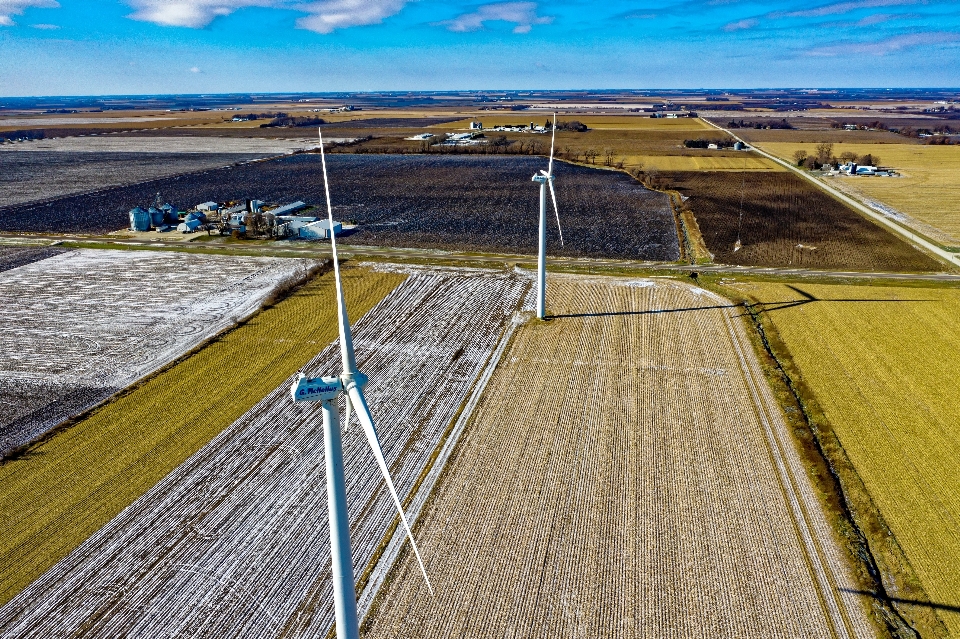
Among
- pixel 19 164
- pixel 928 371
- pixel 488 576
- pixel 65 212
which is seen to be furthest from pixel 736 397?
pixel 19 164

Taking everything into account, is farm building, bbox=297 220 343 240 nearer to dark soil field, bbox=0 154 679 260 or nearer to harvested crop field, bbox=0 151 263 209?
dark soil field, bbox=0 154 679 260

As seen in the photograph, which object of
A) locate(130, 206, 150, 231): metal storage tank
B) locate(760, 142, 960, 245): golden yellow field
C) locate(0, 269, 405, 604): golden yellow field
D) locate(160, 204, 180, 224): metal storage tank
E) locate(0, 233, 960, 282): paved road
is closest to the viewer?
locate(0, 269, 405, 604): golden yellow field

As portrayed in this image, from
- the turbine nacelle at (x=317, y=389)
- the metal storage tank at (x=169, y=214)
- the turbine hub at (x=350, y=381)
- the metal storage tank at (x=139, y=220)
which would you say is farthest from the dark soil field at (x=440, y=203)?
the turbine nacelle at (x=317, y=389)

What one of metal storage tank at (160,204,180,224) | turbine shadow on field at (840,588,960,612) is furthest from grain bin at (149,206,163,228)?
turbine shadow on field at (840,588,960,612)

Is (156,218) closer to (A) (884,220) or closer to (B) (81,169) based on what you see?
(B) (81,169)

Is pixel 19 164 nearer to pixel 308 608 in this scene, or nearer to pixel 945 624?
pixel 308 608

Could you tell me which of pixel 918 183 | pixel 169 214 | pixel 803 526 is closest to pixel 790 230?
pixel 918 183
